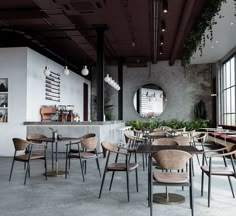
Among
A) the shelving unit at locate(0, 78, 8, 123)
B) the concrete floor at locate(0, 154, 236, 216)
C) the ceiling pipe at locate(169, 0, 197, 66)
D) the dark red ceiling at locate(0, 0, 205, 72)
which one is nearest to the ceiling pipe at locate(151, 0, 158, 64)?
the dark red ceiling at locate(0, 0, 205, 72)

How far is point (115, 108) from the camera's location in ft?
46.9

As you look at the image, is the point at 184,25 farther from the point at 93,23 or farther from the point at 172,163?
the point at 172,163

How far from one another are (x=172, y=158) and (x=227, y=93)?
1005cm

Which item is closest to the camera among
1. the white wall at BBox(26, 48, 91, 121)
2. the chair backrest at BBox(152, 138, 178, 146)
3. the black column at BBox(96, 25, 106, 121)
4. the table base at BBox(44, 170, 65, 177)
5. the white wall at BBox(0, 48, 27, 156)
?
the chair backrest at BBox(152, 138, 178, 146)

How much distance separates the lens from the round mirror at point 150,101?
545 inches

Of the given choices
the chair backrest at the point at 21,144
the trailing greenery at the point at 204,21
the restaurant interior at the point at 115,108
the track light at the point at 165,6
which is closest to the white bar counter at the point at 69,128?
the restaurant interior at the point at 115,108

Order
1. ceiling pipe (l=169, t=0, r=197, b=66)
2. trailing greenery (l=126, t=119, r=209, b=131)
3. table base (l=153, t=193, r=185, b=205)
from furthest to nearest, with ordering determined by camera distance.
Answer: trailing greenery (l=126, t=119, r=209, b=131), ceiling pipe (l=169, t=0, r=197, b=66), table base (l=153, t=193, r=185, b=205)

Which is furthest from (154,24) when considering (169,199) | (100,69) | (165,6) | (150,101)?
(150,101)

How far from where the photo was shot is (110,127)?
8906 mm

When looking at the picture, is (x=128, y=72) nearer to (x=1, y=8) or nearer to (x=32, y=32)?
(x=32, y=32)

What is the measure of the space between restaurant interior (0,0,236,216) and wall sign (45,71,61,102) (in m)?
0.05

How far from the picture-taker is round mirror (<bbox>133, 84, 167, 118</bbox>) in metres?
13.8

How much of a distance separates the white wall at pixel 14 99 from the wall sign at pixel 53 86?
4.90 ft

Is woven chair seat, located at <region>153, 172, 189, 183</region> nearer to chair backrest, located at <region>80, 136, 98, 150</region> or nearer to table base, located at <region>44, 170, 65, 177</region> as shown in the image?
chair backrest, located at <region>80, 136, 98, 150</region>
